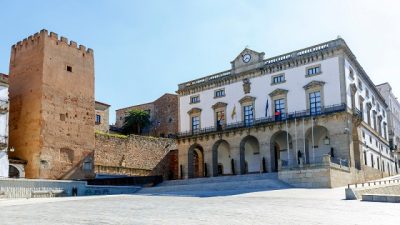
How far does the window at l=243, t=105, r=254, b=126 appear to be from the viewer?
40.2 m

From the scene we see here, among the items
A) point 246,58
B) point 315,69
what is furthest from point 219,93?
point 315,69

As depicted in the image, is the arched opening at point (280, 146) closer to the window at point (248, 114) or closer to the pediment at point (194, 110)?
the window at point (248, 114)

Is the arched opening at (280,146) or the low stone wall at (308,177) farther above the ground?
the arched opening at (280,146)

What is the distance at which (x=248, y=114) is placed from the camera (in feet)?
133

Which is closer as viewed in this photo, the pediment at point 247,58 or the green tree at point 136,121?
the pediment at point 247,58

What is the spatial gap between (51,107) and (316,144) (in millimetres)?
21132

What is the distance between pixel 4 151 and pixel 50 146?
3734mm

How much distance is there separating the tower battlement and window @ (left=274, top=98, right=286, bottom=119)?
56.0 ft

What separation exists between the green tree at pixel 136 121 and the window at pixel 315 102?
32.0m

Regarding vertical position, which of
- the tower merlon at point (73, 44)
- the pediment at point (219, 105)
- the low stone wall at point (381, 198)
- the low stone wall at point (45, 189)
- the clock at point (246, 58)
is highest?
the tower merlon at point (73, 44)

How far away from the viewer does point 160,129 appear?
65562mm

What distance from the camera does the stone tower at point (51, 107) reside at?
3556cm

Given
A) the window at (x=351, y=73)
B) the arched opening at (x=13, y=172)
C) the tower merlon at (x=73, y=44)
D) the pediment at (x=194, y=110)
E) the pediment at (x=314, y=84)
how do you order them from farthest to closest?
the pediment at (x=194, y=110)
the tower merlon at (x=73, y=44)
the window at (x=351, y=73)
the pediment at (x=314, y=84)
the arched opening at (x=13, y=172)

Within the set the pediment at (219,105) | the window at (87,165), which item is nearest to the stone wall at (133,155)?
the window at (87,165)
